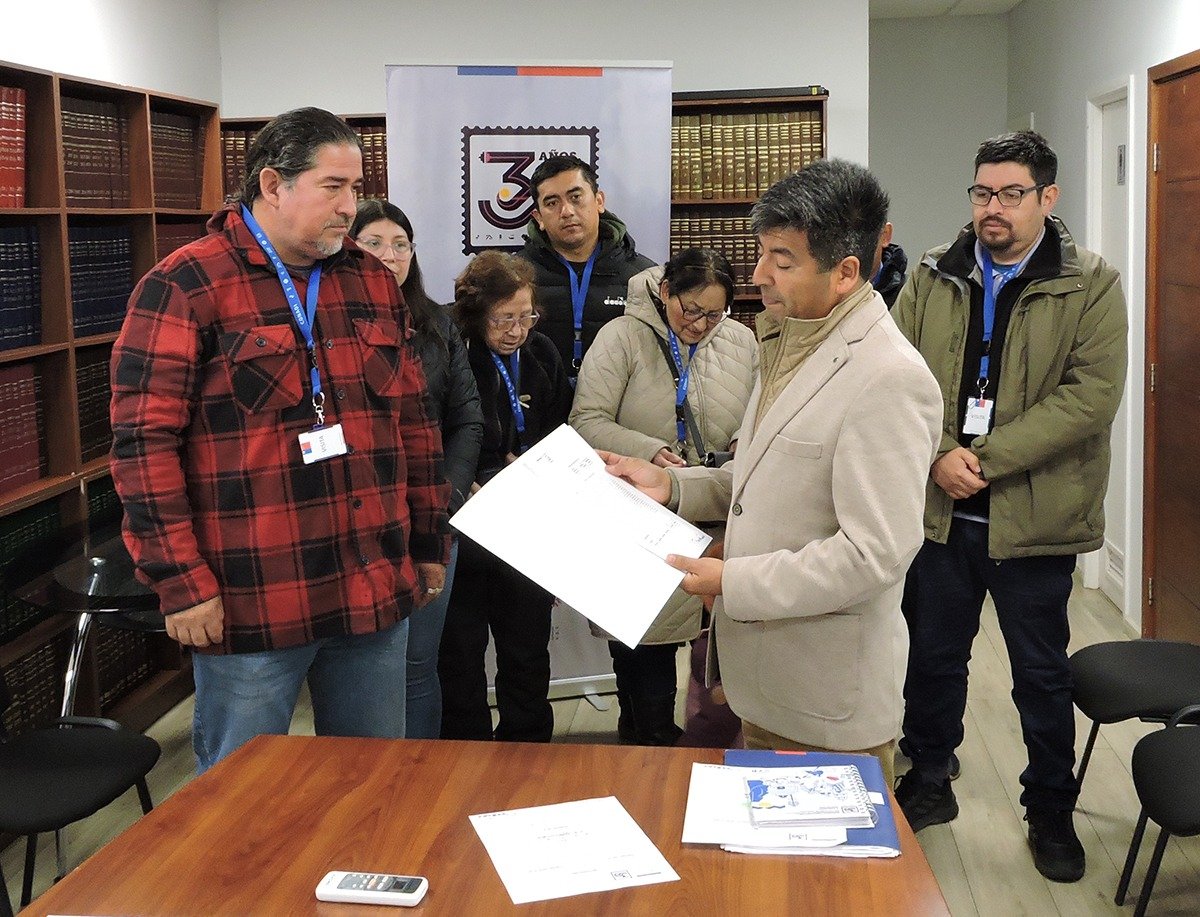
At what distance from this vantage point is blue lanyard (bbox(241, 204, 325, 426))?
86.5 inches

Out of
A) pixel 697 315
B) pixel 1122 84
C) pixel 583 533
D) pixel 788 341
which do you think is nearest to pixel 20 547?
pixel 697 315

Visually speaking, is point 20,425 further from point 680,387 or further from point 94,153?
point 680,387

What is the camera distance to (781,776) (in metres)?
1.78

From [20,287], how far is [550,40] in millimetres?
3058

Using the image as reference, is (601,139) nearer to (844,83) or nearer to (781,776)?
(844,83)

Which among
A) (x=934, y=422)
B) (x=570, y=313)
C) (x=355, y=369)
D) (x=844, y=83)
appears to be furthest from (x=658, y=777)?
(x=844, y=83)

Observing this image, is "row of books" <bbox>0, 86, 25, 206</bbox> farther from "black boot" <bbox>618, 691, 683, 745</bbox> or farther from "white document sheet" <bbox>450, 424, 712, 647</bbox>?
"black boot" <bbox>618, 691, 683, 745</bbox>

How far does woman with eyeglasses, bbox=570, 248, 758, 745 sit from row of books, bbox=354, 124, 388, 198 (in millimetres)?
2348

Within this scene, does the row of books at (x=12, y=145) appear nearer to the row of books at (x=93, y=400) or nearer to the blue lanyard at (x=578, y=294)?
the row of books at (x=93, y=400)

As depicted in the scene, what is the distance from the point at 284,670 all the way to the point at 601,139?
304 centimetres

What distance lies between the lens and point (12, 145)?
356 centimetres

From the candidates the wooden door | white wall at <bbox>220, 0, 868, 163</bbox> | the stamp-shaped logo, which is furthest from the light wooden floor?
white wall at <bbox>220, 0, 868, 163</bbox>

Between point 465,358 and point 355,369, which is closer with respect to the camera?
point 355,369

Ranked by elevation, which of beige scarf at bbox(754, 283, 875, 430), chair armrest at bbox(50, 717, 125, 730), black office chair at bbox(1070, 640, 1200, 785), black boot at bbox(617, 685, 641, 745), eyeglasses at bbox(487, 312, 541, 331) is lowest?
black boot at bbox(617, 685, 641, 745)
